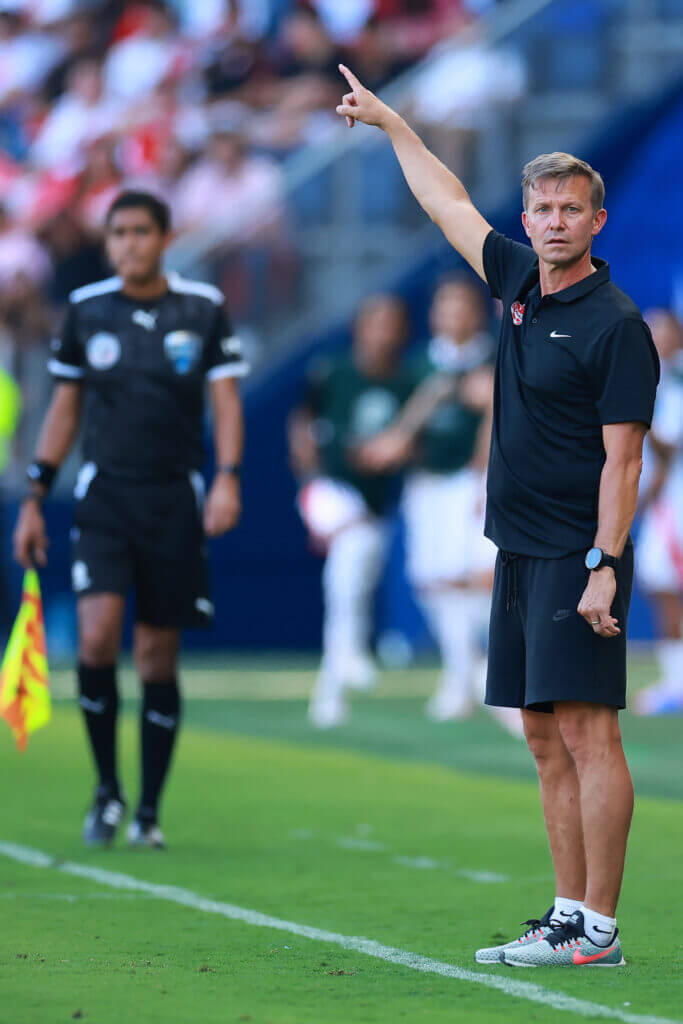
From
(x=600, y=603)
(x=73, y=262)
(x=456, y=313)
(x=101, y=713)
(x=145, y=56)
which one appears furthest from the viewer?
(x=145, y=56)

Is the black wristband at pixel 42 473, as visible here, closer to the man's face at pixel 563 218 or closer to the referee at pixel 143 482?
the referee at pixel 143 482

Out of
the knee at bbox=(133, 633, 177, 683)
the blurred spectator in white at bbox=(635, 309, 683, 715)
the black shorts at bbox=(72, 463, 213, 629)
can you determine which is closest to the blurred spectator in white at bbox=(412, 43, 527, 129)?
the blurred spectator in white at bbox=(635, 309, 683, 715)

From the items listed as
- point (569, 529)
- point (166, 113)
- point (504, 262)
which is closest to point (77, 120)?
point (166, 113)

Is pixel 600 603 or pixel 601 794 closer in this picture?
pixel 600 603

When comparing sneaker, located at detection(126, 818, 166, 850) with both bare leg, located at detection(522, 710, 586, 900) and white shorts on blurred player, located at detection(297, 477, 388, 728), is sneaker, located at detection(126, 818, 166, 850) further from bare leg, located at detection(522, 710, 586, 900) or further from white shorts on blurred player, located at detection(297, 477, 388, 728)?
white shorts on blurred player, located at detection(297, 477, 388, 728)

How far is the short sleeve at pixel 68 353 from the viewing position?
7.11 metres

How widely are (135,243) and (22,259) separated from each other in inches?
416

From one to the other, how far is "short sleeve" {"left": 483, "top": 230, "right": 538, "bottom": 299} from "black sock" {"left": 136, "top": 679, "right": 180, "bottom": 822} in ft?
8.63

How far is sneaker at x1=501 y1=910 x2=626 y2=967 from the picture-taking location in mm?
4633

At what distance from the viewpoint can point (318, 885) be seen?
6.05m

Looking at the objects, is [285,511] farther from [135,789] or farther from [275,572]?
[135,789]

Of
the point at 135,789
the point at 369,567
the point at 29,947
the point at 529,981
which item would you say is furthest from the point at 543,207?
the point at 369,567

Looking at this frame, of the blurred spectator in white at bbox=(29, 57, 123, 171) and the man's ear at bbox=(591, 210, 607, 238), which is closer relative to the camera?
the man's ear at bbox=(591, 210, 607, 238)

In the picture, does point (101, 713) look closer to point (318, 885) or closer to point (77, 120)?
point (318, 885)
